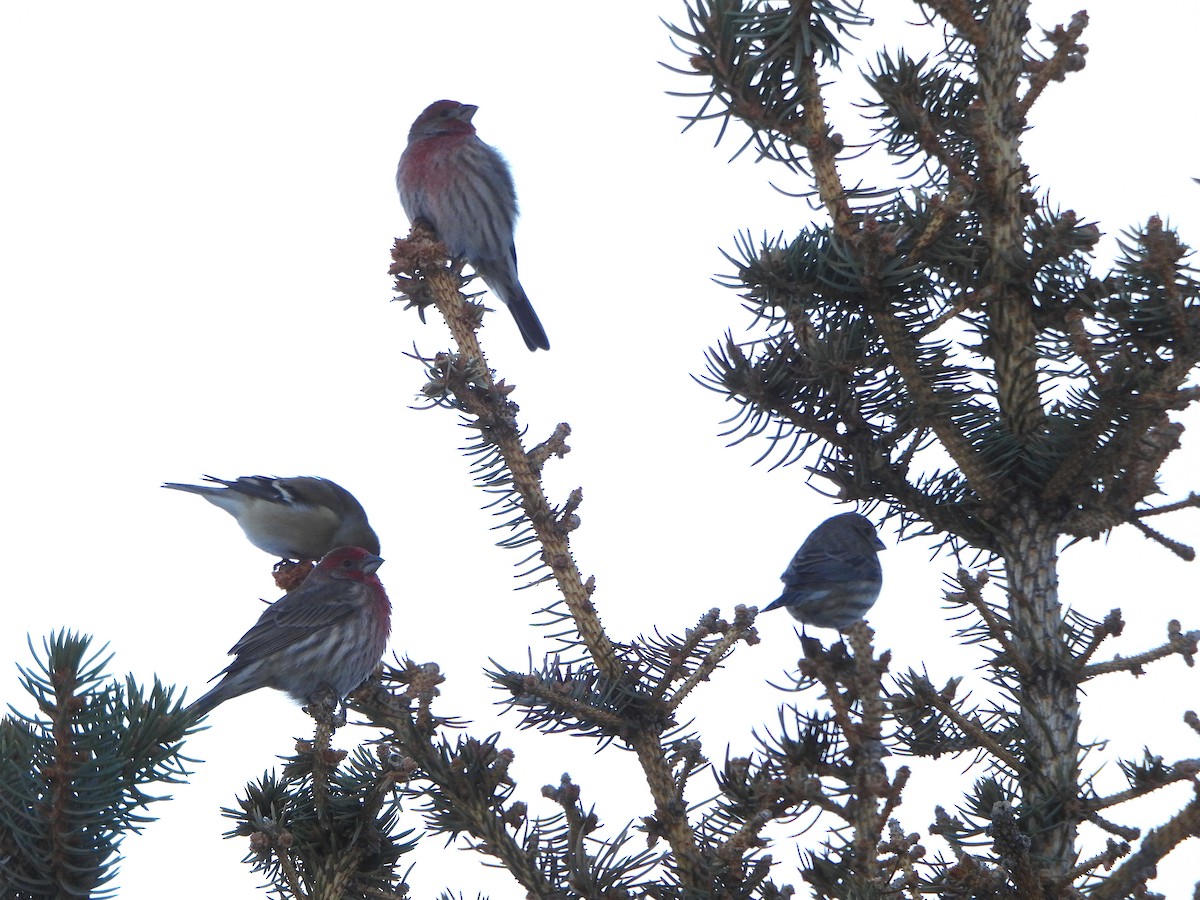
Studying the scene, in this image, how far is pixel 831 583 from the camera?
16.0ft

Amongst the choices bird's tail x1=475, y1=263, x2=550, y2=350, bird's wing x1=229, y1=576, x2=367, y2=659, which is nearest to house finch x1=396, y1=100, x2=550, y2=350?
bird's tail x1=475, y1=263, x2=550, y2=350

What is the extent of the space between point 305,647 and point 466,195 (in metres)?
3.65

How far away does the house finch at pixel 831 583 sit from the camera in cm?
488

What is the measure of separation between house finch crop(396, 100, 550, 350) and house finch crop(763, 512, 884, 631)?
3473mm

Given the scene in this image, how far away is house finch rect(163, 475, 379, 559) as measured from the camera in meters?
7.53

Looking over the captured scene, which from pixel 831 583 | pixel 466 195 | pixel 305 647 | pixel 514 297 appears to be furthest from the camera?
pixel 514 297

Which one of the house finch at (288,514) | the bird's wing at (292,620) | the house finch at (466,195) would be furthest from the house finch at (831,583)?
the house finch at (466,195)

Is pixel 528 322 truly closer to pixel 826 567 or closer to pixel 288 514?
pixel 288 514

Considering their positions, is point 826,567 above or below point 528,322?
below

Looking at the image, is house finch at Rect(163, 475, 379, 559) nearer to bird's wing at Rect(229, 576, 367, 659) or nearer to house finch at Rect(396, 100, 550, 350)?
house finch at Rect(396, 100, 550, 350)

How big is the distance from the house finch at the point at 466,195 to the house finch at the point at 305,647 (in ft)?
9.82

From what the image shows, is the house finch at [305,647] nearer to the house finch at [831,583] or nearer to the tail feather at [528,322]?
the house finch at [831,583]

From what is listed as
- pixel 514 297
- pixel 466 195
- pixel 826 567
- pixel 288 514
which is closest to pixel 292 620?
pixel 826 567

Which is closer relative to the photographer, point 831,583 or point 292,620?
point 831,583
